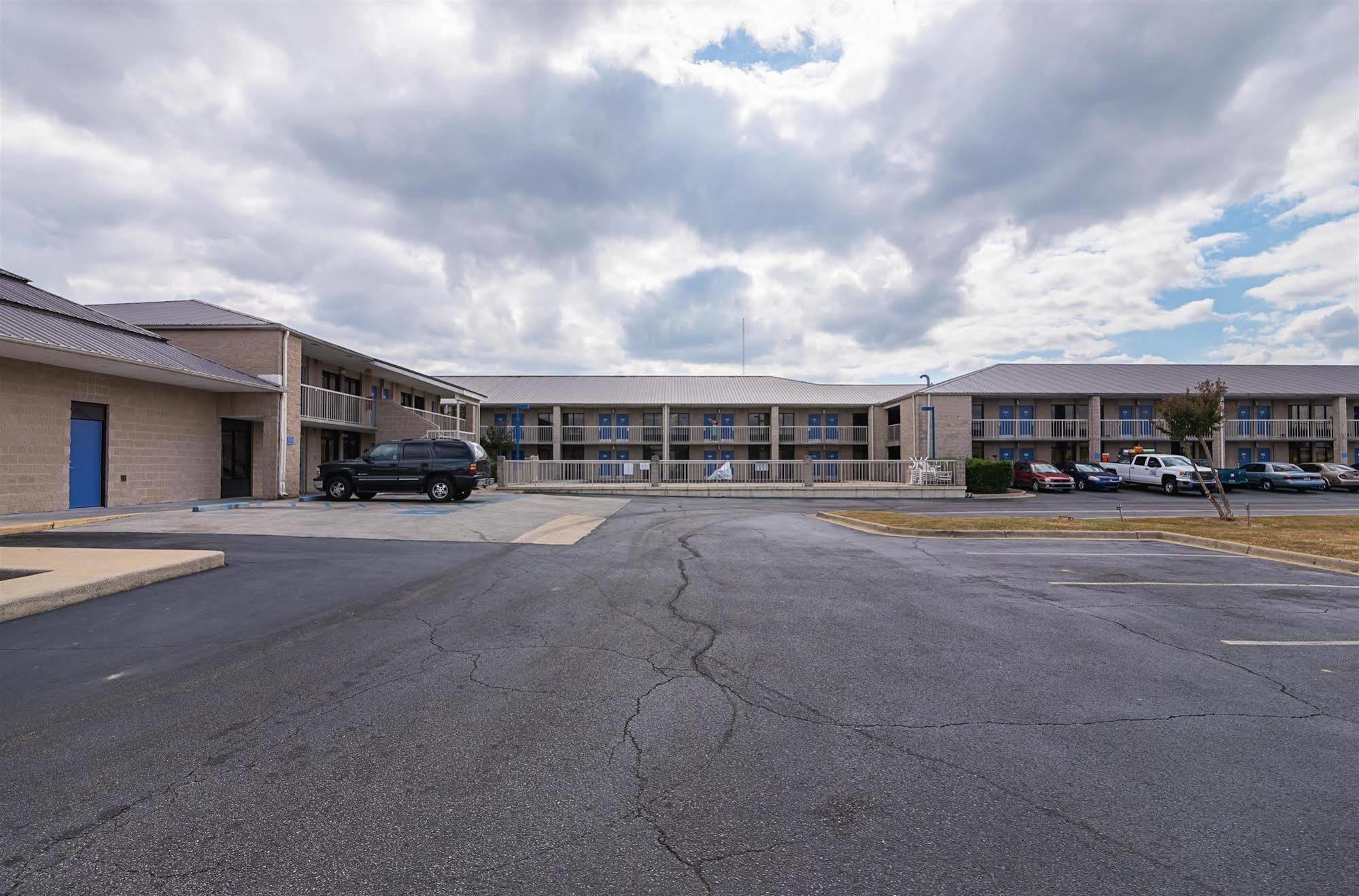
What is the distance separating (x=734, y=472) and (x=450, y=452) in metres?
15.3

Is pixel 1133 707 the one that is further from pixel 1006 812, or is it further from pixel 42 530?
pixel 42 530

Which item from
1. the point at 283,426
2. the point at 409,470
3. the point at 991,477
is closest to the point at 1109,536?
the point at 991,477

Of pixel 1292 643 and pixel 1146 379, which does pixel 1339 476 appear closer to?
pixel 1146 379

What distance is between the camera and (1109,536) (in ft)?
45.3

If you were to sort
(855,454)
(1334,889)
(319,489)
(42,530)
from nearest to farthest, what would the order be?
1. (1334,889)
2. (42,530)
3. (319,489)
4. (855,454)

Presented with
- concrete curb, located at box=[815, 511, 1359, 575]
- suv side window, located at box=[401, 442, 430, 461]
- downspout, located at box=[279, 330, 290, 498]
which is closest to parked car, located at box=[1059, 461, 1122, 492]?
concrete curb, located at box=[815, 511, 1359, 575]

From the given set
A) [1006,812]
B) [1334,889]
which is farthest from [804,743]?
[1334,889]

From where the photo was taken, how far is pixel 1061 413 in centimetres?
4088

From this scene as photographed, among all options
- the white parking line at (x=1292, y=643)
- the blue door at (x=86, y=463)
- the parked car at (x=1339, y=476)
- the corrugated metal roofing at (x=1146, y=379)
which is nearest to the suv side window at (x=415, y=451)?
the blue door at (x=86, y=463)

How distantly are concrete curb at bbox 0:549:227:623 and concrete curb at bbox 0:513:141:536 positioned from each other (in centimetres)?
697

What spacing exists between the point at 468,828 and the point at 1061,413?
46.0 metres

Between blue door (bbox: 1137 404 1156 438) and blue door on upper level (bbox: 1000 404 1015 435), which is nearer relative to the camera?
blue door on upper level (bbox: 1000 404 1015 435)

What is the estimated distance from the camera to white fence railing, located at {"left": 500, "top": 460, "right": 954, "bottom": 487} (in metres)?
29.5

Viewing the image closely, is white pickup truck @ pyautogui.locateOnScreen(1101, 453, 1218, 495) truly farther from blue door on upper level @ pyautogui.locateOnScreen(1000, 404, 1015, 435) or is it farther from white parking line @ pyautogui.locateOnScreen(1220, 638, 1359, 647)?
white parking line @ pyautogui.locateOnScreen(1220, 638, 1359, 647)
